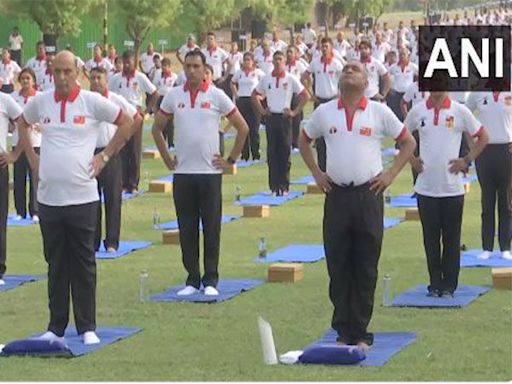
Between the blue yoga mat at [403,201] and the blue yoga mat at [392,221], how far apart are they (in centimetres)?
119

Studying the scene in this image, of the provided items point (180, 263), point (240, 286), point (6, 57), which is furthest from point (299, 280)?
point (6, 57)

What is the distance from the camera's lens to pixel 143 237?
2083 cm

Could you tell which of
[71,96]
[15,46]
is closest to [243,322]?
[71,96]

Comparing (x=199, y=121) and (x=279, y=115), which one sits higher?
(x=199, y=121)

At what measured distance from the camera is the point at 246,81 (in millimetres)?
32188

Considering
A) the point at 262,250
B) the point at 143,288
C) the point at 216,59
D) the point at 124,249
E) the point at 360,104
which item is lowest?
the point at 124,249

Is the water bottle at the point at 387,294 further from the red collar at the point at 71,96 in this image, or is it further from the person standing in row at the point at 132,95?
the person standing in row at the point at 132,95

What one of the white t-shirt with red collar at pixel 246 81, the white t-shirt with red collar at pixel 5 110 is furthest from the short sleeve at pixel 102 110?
the white t-shirt with red collar at pixel 246 81

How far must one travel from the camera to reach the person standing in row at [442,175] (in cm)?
1568

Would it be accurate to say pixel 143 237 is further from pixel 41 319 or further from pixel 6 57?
pixel 6 57

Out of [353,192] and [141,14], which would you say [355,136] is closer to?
[353,192]

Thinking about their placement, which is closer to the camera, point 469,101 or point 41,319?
point 41,319

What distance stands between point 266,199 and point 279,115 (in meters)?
1.63

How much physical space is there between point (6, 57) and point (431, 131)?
24.4 metres
